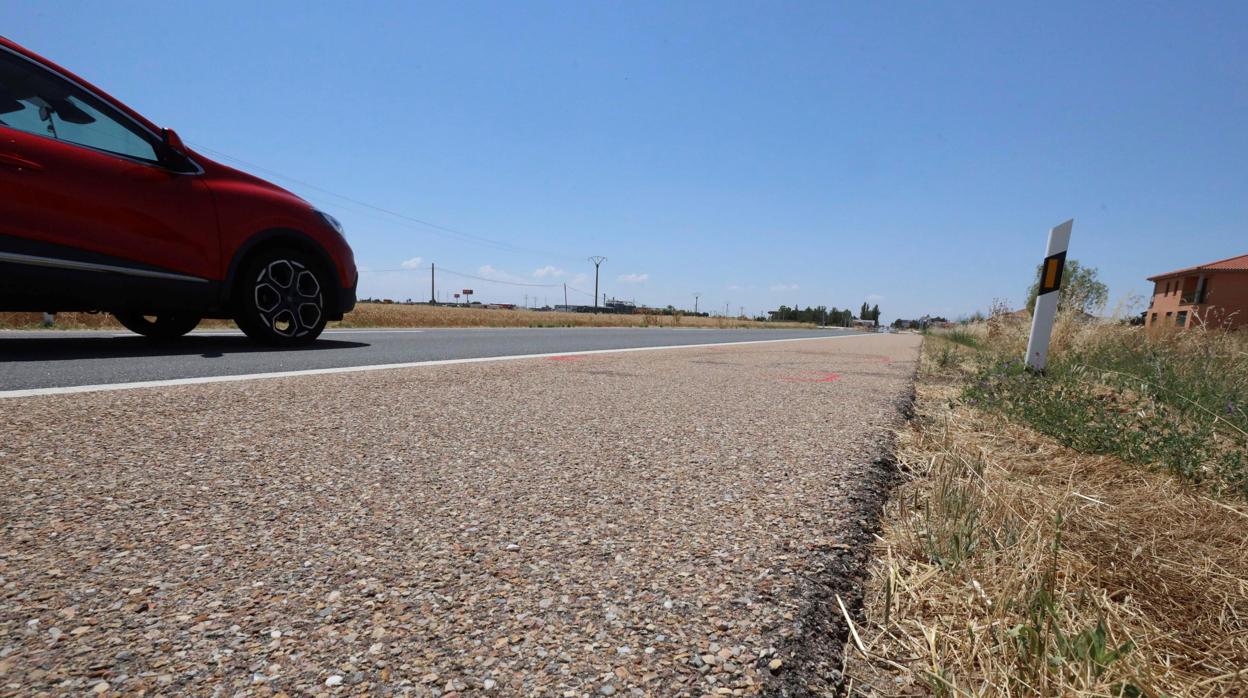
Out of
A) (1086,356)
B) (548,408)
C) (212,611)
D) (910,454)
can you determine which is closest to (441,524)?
(212,611)

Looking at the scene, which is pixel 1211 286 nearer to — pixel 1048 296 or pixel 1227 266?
pixel 1227 266

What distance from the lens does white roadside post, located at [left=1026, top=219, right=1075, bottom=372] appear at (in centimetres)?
503

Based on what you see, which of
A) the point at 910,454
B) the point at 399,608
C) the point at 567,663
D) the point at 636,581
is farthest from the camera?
the point at 910,454

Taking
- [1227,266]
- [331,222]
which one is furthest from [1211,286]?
[331,222]

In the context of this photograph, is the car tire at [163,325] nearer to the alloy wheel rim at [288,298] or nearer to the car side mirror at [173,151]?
the alloy wheel rim at [288,298]

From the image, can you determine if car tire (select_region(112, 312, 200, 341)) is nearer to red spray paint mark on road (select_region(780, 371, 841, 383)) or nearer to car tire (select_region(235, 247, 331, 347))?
car tire (select_region(235, 247, 331, 347))

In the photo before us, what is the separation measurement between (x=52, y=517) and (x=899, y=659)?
177 cm

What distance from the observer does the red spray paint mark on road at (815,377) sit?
4270mm

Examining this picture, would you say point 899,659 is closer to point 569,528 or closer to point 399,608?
point 569,528

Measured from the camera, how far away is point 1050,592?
3.62ft

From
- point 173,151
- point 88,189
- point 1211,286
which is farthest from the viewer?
point 1211,286

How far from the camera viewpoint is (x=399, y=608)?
0.95 metres

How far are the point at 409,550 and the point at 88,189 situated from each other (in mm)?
4363

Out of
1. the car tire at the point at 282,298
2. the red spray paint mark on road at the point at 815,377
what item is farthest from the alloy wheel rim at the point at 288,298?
the red spray paint mark on road at the point at 815,377
